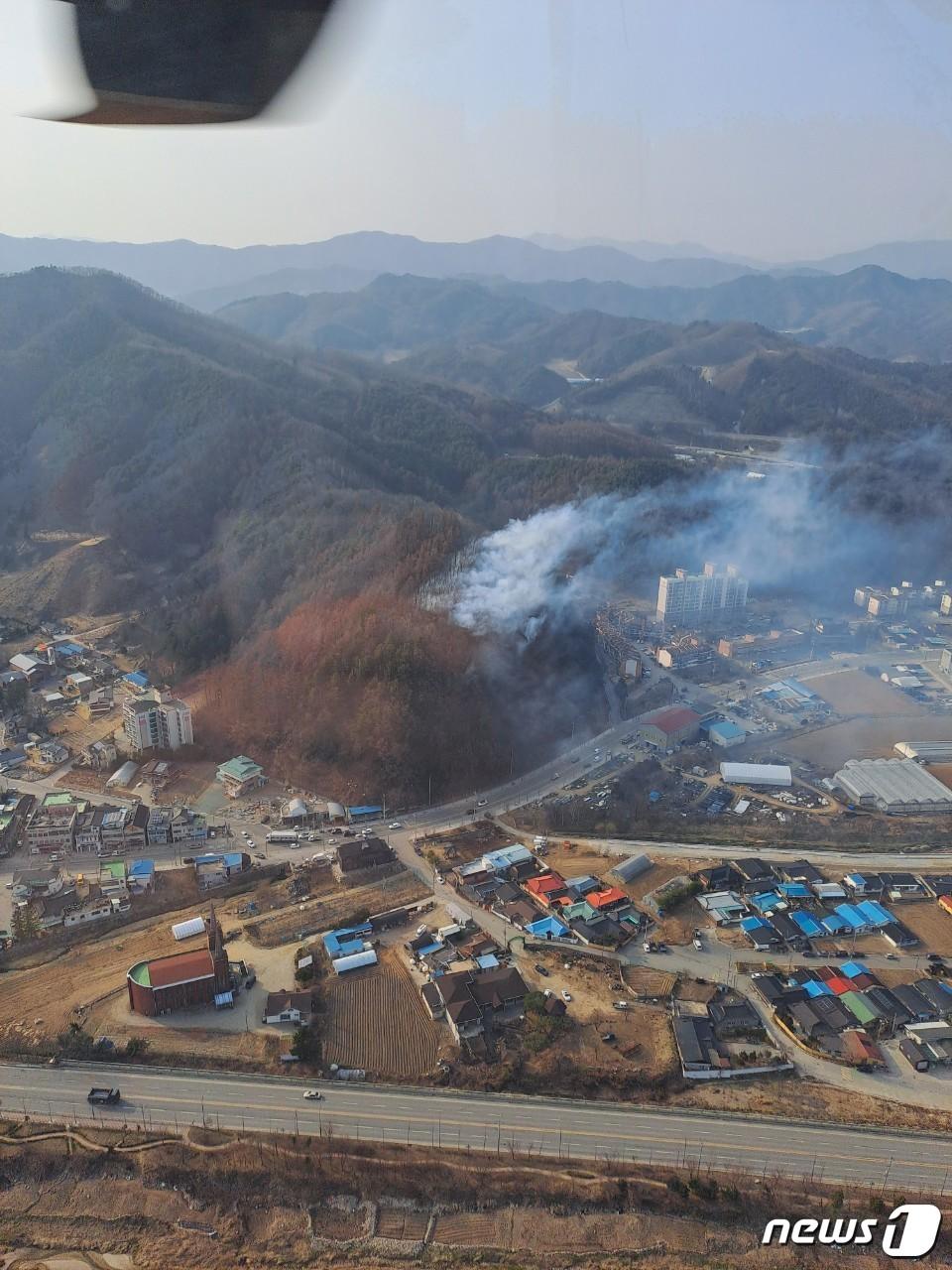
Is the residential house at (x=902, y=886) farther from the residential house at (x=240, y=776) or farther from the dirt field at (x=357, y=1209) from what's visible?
the residential house at (x=240, y=776)

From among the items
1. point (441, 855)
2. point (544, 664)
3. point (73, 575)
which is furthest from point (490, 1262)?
point (73, 575)

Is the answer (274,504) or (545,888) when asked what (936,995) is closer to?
(545,888)

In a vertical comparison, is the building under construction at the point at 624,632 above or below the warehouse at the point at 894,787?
below

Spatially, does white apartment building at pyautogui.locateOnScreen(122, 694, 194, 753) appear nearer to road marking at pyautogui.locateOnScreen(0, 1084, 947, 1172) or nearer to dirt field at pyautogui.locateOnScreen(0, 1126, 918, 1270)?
road marking at pyautogui.locateOnScreen(0, 1084, 947, 1172)

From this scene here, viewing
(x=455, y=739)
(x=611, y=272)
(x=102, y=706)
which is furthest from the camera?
(x=611, y=272)

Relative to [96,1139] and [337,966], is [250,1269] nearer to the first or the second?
[96,1139]

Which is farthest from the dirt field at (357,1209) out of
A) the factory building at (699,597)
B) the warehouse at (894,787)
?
the factory building at (699,597)

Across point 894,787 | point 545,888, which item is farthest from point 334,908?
point 894,787
